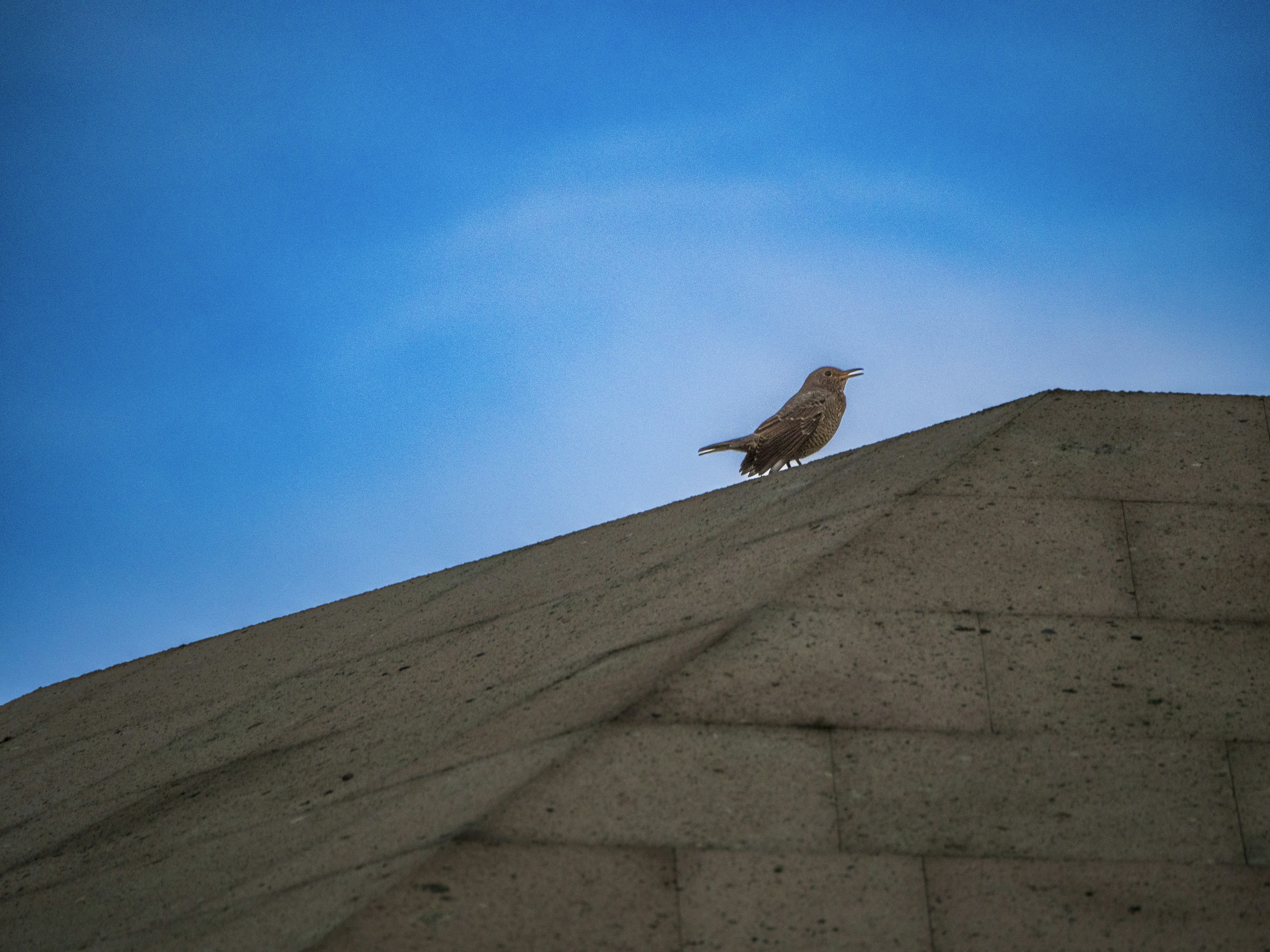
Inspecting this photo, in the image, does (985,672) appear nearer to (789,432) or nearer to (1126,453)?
(1126,453)

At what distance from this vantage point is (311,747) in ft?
15.5

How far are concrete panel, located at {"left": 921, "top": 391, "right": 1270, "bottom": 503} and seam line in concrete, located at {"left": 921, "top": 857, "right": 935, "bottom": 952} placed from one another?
5.27 feet

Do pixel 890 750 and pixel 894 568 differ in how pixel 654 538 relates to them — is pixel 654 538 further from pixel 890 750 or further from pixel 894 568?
pixel 890 750

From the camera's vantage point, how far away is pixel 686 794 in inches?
134

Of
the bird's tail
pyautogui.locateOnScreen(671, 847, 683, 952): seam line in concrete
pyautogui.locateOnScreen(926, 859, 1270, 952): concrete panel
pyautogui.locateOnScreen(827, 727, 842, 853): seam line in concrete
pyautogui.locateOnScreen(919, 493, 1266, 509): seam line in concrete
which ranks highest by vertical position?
the bird's tail

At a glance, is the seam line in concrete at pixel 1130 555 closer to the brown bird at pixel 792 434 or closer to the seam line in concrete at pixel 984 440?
the seam line in concrete at pixel 984 440

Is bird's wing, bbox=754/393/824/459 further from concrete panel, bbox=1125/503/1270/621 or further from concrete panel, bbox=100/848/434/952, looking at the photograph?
concrete panel, bbox=100/848/434/952

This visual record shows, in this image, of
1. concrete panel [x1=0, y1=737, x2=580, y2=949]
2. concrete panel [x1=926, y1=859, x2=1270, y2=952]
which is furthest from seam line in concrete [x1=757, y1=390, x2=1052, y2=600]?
concrete panel [x1=926, y1=859, x2=1270, y2=952]

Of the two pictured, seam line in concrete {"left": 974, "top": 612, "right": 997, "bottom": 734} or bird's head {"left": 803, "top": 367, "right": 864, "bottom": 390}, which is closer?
seam line in concrete {"left": 974, "top": 612, "right": 997, "bottom": 734}

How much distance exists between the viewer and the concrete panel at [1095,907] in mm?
3168

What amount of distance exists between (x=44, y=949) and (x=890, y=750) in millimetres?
2719

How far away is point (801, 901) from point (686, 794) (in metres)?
0.43

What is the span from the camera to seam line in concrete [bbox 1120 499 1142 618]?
4.13 meters

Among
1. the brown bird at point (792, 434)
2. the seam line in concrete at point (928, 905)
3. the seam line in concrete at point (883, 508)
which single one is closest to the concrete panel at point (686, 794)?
the seam line in concrete at point (928, 905)
